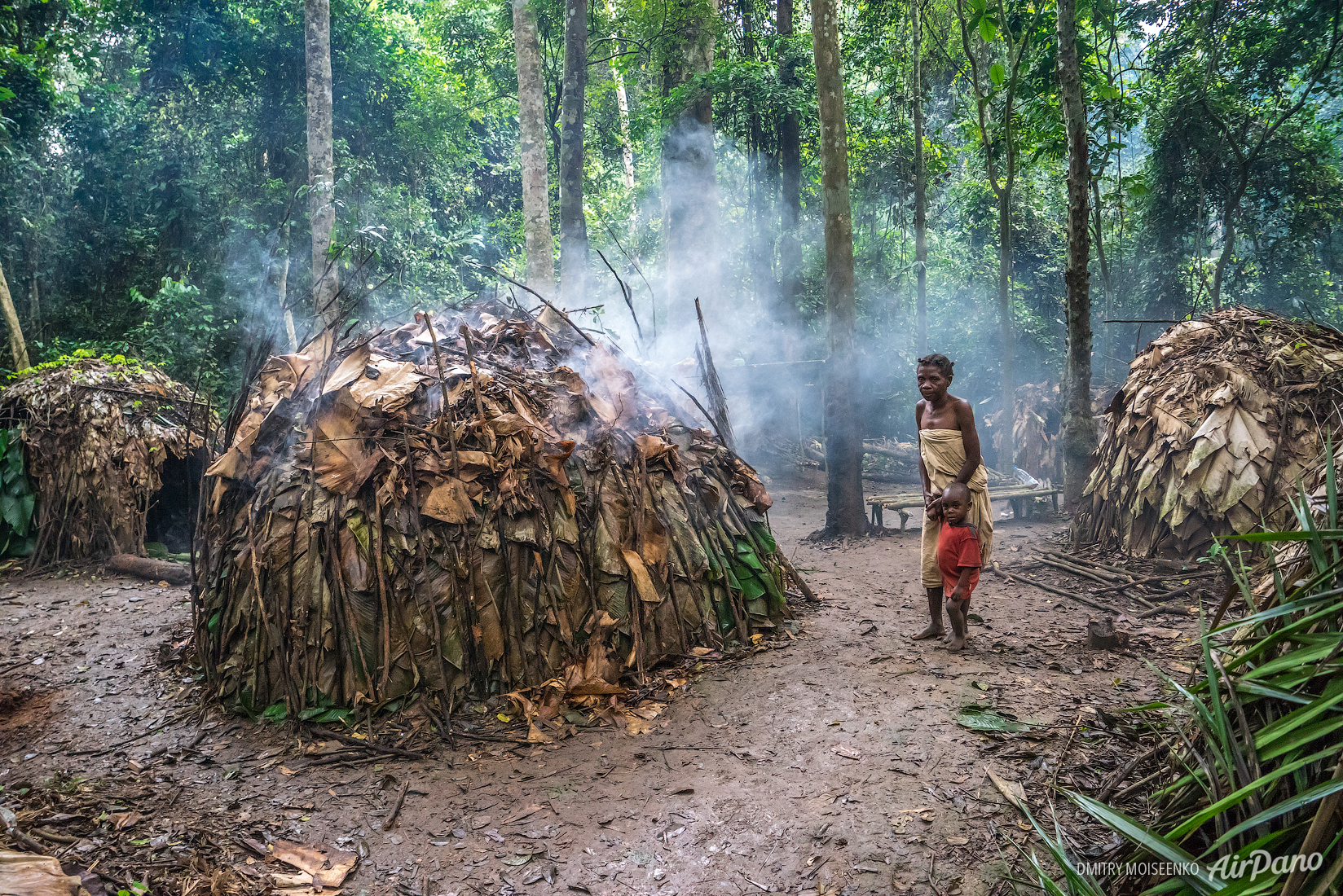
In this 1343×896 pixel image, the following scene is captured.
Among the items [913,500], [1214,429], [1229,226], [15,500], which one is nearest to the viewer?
[1214,429]

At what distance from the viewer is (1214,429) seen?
17.8 feet

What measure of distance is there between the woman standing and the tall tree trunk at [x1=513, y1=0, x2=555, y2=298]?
6460mm

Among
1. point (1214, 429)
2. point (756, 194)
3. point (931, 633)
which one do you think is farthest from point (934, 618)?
point (756, 194)

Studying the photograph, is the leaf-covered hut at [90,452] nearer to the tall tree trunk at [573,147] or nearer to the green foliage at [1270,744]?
the tall tree trunk at [573,147]

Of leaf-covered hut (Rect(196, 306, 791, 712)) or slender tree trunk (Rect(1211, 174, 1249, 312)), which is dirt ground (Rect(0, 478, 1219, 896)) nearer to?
leaf-covered hut (Rect(196, 306, 791, 712))

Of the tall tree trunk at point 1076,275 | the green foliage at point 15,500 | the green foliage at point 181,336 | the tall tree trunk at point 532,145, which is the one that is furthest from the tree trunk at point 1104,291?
the green foliage at point 15,500

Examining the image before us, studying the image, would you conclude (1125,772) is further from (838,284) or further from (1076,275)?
(1076,275)

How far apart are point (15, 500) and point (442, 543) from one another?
626cm

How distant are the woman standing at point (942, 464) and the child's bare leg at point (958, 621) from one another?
2 cm

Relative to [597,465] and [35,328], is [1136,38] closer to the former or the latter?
[597,465]

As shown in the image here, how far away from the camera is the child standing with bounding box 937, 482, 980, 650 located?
416 centimetres

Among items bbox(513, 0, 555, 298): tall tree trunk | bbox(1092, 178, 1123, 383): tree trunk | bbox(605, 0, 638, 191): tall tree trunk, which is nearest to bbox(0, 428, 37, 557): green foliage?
bbox(513, 0, 555, 298): tall tree trunk

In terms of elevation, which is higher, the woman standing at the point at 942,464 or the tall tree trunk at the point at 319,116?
the tall tree trunk at the point at 319,116

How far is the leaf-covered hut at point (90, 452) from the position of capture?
688 cm
